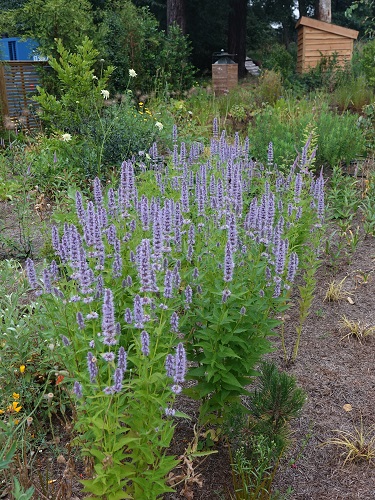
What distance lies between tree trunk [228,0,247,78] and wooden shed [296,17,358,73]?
11.3ft

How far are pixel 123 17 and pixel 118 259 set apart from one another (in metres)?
12.2

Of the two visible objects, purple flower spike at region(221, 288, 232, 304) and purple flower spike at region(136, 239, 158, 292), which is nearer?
purple flower spike at region(136, 239, 158, 292)

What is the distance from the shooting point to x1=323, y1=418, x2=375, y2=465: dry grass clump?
3023 millimetres

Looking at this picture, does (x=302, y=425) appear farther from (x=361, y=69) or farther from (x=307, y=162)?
(x=361, y=69)

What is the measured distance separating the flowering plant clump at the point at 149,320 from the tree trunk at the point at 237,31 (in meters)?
18.3

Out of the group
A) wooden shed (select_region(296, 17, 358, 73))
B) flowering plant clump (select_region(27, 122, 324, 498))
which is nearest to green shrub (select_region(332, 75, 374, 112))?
wooden shed (select_region(296, 17, 358, 73))

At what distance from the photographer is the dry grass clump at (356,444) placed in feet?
9.92

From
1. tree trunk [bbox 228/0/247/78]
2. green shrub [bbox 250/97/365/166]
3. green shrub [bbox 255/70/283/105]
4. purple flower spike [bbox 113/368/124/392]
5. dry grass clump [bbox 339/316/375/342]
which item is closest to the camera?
purple flower spike [bbox 113/368/124/392]

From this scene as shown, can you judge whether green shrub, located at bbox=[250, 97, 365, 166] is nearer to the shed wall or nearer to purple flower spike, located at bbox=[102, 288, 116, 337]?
purple flower spike, located at bbox=[102, 288, 116, 337]

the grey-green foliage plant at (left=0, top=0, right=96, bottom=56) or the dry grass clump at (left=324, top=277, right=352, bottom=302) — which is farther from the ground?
the grey-green foliage plant at (left=0, top=0, right=96, bottom=56)

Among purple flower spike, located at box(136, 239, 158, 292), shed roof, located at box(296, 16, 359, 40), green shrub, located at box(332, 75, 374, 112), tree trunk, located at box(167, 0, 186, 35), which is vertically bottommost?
purple flower spike, located at box(136, 239, 158, 292)

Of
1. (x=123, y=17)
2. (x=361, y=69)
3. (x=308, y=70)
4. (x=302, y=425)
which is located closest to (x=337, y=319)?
(x=302, y=425)

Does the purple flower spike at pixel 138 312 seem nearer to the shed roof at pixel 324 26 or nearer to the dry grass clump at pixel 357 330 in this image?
the dry grass clump at pixel 357 330

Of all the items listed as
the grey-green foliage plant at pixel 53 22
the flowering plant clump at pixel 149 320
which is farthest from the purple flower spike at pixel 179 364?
the grey-green foliage plant at pixel 53 22
